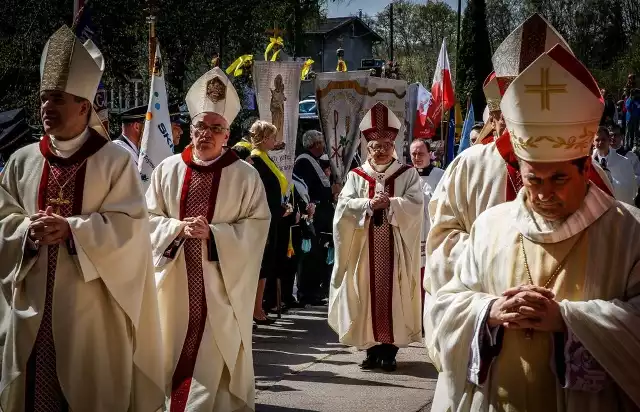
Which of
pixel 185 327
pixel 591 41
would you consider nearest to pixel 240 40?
pixel 185 327

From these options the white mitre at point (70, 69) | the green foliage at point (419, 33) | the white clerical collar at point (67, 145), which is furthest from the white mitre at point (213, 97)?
the green foliage at point (419, 33)

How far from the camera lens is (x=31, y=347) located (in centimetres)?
570

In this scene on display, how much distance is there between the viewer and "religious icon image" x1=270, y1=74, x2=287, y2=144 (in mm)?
11805

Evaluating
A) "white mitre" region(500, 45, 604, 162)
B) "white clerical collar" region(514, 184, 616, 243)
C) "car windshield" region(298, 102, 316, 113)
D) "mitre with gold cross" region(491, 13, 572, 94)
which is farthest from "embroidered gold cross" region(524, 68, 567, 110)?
"car windshield" region(298, 102, 316, 113)

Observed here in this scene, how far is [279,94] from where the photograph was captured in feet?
38.8

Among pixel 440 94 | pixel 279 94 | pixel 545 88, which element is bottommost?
pixel 545 88

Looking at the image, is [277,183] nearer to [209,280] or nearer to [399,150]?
[399,150]

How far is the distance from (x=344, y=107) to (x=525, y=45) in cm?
810

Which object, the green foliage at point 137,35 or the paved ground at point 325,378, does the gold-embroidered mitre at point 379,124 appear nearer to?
the paved ground at point 325,378

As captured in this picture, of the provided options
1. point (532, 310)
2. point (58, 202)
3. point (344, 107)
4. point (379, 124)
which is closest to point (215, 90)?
point (58, 202)

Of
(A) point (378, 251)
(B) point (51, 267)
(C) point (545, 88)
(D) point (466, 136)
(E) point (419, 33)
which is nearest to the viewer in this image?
(C) point (545, 88)

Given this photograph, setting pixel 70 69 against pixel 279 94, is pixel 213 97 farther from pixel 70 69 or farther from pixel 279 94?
pixel 279 94

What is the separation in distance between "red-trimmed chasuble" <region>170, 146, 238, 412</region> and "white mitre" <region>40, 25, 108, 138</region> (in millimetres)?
1031

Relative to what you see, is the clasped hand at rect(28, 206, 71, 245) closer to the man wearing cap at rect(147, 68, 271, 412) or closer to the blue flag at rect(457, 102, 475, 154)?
the man wearing cap at rect(147, 68, 271, 412)
